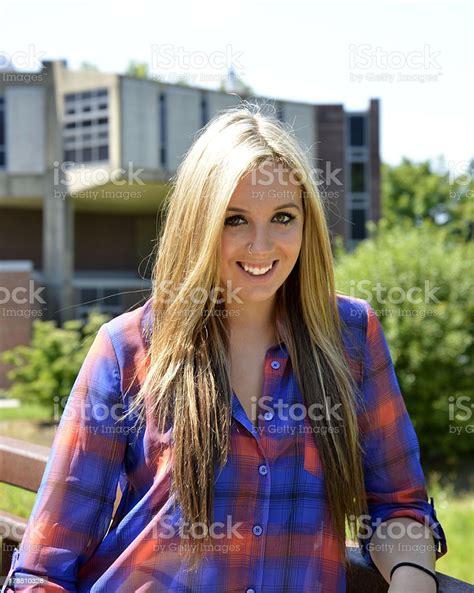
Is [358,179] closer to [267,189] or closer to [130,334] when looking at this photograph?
[267,189]

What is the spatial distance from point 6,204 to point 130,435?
82.5 ft

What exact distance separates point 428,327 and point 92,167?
14.6 meters

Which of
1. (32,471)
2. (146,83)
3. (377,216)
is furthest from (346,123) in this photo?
(32,471)

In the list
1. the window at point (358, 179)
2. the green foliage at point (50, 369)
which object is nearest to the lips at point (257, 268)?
the green foliage at point (50, 369)

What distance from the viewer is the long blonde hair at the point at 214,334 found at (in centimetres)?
181

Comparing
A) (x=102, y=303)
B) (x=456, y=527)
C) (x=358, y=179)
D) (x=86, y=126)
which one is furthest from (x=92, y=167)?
(x=456, y=527)

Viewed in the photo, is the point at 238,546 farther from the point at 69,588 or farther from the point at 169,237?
the point at 169,237

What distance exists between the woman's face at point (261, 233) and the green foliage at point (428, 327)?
308 inches

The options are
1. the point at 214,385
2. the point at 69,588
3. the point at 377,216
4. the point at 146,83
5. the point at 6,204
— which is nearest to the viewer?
the point at 69,588

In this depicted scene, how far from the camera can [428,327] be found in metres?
10.1

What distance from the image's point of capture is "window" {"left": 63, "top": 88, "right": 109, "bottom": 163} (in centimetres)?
2236

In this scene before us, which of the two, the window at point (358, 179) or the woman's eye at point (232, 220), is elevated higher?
the window at point (358, 179)

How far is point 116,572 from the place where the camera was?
5.74 feet

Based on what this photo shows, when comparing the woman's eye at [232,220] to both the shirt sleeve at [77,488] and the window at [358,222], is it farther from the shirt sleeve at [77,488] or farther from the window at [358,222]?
the window at [358,222]
